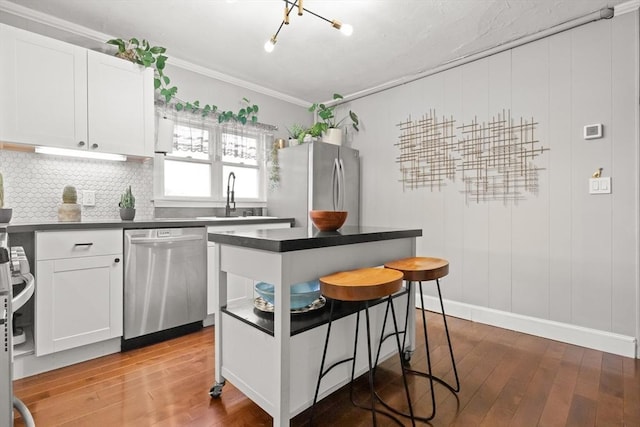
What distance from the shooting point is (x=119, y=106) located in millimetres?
2625

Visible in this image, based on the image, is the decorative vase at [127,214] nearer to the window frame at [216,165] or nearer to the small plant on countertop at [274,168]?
the window frame at [216,165]

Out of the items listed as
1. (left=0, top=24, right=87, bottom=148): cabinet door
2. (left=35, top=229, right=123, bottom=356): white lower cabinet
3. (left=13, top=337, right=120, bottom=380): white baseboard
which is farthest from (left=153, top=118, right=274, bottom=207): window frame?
(left=13, top=337, right=120, bottom=380): white baseboard

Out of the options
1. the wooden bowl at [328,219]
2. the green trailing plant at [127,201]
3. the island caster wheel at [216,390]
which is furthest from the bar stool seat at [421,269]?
the green trailing plant at [127,201]

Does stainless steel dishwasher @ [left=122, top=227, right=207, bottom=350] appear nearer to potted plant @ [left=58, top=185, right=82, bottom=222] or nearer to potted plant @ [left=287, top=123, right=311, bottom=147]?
potted plant @ [left=58, top=185, right=82, bottom=222]

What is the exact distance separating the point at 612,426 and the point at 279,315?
67.9 inches

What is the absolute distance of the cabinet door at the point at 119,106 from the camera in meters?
2.51

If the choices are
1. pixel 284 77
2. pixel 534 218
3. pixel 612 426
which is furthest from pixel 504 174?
pixel 284 77

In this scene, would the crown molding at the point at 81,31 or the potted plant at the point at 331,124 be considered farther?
the potted plant at the point at 331,124

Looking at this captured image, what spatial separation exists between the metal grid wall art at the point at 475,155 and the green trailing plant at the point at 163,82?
1846mm

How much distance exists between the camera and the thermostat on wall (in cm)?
249

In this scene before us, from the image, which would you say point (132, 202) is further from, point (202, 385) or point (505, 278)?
point (505, 278)

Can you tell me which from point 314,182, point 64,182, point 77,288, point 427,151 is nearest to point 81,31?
point 64,182

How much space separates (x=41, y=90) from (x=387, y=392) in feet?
10.0

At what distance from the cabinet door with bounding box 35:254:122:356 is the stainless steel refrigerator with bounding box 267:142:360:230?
6.15ft
